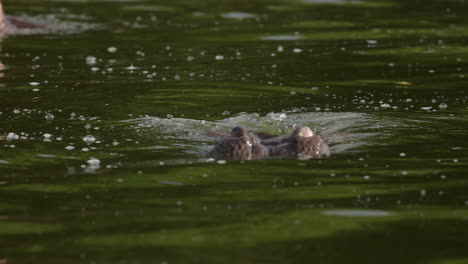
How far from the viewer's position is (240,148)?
27.0 feet

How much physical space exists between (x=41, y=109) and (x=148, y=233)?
4736 millimetres

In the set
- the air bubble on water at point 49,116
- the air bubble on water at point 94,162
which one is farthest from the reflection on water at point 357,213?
the air bubble on water at point 49,116

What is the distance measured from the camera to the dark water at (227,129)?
6.27 m

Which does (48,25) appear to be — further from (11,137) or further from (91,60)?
(11,137)

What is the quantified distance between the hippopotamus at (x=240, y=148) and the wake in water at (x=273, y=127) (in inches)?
9.4

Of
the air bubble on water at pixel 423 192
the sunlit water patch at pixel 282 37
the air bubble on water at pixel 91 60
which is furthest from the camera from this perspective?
the sunlit water patch at pixel 282 37

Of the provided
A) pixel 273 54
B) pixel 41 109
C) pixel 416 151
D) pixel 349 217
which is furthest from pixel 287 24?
pixel 349 217

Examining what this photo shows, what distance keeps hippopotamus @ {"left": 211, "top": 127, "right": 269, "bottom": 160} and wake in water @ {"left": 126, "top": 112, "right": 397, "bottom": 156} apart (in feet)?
0.79

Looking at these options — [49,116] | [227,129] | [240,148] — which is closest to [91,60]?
[49,116]

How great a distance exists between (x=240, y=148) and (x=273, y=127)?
175 centimetres

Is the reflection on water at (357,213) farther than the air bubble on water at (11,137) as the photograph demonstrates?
No

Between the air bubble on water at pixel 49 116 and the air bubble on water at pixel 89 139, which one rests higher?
the air bubble on water at pixel 89 139

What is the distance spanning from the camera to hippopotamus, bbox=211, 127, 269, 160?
823 cm

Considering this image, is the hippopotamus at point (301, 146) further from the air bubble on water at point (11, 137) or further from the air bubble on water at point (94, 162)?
the air bubble on water at point (11, 137)
